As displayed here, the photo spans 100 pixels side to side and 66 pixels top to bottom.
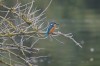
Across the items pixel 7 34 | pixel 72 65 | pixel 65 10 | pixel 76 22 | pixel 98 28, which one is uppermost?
pixel 65 10

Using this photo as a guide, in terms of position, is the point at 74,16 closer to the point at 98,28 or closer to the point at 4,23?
the point at 98,28

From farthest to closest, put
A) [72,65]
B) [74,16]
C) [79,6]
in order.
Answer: [79,6] < [74,16] < [72,65]

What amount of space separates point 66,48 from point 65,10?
87.6 feet

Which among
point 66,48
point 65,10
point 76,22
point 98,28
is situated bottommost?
point 66,48

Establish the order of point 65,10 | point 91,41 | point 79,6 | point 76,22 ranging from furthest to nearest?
1. point 79,6
2. point 65,10
3. point 76,22
4. point 91,41

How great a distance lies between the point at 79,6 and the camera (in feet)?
198

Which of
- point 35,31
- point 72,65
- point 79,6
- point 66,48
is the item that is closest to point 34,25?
point 35,31

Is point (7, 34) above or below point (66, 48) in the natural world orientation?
below

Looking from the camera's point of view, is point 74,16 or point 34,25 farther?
point 74,16

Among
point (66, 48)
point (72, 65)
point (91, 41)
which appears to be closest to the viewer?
point (72, 65)

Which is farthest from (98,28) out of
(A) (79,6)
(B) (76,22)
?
(A) (79,6)

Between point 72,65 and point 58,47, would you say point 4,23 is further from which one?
point 58,47

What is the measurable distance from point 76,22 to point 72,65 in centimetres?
2061

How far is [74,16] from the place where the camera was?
48.4 meters
